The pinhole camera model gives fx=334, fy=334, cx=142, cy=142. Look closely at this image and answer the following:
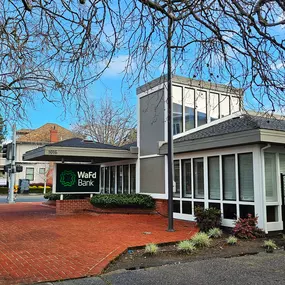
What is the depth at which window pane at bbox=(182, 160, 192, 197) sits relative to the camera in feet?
43.4

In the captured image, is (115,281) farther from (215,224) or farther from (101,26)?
(215,224)

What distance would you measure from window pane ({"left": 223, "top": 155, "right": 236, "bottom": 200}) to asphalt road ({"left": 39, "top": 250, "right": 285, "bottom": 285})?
13.2 ft

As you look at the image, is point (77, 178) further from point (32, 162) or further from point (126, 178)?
point (32, 162)

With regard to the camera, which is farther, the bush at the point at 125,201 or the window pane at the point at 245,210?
the bush at the point at 125,201

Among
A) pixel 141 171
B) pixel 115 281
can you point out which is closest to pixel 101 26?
pixel 115 281

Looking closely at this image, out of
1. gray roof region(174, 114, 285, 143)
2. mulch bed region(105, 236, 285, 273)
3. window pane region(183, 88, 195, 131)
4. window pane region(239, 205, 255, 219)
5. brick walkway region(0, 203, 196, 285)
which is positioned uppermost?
window pane region(183, 88, 195, 131)

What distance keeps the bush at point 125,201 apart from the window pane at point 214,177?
4.25 metres

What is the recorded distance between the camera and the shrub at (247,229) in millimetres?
9648

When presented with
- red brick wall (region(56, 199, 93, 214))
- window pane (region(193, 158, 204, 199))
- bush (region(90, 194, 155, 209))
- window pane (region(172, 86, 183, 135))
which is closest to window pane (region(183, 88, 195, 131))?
window pane (region(172, 86, 183, 135))

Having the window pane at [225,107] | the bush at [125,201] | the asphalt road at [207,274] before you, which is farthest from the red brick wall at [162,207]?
the asphalt road at [207,274]

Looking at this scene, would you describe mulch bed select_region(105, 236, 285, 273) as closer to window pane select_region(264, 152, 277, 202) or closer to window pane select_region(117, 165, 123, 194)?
window pane select_region(264, 152, 277, 202)

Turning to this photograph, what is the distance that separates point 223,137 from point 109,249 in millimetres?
5218

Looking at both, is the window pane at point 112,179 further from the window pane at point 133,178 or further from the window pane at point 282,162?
the window pane at point 282,162

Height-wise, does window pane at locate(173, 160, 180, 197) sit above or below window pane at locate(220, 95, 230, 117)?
below
